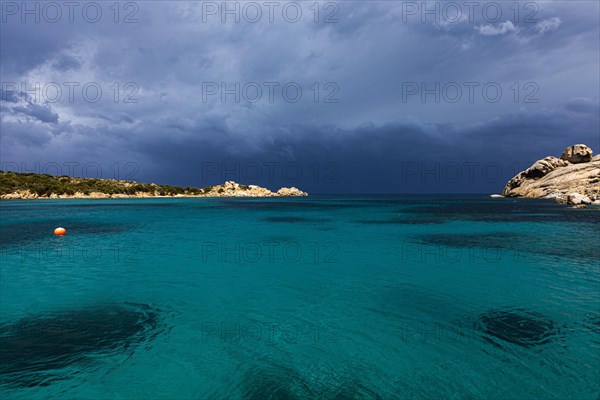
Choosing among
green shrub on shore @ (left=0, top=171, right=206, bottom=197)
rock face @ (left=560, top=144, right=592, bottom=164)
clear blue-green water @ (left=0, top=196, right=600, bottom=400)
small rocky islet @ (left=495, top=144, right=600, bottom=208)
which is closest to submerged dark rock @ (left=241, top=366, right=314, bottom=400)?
clear blue-green water @ (left=0, top=196, right=600, bottom=400)

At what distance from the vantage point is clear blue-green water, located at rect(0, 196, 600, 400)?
8.52 meters

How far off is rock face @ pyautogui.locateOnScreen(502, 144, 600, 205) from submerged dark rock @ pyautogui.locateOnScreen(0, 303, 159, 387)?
116067 millimetres

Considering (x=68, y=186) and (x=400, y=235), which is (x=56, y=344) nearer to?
(x=400, y=235)

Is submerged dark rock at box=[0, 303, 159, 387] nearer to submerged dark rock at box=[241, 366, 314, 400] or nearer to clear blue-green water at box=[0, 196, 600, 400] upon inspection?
clear blue-green water at box=[0, 196, 600, 400]

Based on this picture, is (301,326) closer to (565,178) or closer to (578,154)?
(565,178)

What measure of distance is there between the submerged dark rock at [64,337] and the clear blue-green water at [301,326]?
69 mm

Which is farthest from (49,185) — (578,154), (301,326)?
(578,154)

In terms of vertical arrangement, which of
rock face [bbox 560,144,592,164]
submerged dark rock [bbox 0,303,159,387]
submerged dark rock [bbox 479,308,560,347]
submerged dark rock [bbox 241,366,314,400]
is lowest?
submerged dark rock [bbox 479,308,560,347]

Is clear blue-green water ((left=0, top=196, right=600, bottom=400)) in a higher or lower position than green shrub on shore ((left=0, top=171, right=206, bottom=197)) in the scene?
lower

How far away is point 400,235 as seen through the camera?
38.1m

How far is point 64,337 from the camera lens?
11.0 metres

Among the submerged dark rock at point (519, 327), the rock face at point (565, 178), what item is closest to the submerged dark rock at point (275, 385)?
the submerged dark rock at point (519, 327)

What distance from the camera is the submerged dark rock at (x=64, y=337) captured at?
29.6ft

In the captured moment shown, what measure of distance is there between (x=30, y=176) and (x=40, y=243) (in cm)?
19383
